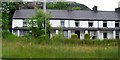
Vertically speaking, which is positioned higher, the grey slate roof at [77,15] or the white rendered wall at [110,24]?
the grey slate roof at [77,15]

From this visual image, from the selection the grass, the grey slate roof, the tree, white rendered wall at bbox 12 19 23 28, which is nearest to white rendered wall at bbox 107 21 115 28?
the grey slate roof

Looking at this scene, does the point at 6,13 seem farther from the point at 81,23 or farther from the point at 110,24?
the point at 110,24

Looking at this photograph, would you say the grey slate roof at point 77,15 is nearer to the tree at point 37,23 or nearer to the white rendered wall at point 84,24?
the white rendered wall at point 84,24

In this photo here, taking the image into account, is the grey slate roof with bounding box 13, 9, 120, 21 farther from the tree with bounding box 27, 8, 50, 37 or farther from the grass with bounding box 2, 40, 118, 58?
the grass with bounding box 2, 40, 118, 58

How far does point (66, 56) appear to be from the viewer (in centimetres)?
547

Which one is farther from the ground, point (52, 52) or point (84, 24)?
point (52, 52)

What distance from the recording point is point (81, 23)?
89.2 feet

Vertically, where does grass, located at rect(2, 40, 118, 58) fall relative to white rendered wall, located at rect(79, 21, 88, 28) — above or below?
above

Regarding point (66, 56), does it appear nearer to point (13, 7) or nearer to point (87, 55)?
point (87, 55)

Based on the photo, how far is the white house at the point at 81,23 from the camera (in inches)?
1046

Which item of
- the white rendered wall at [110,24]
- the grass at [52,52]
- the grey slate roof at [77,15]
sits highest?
the grey slate roof at [77,15]

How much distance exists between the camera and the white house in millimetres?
26578

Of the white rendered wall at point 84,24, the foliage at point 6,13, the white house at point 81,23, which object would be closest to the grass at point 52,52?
the foliage at point 6,13

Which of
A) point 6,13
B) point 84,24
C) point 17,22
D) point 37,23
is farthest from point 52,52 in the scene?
point 84,24
